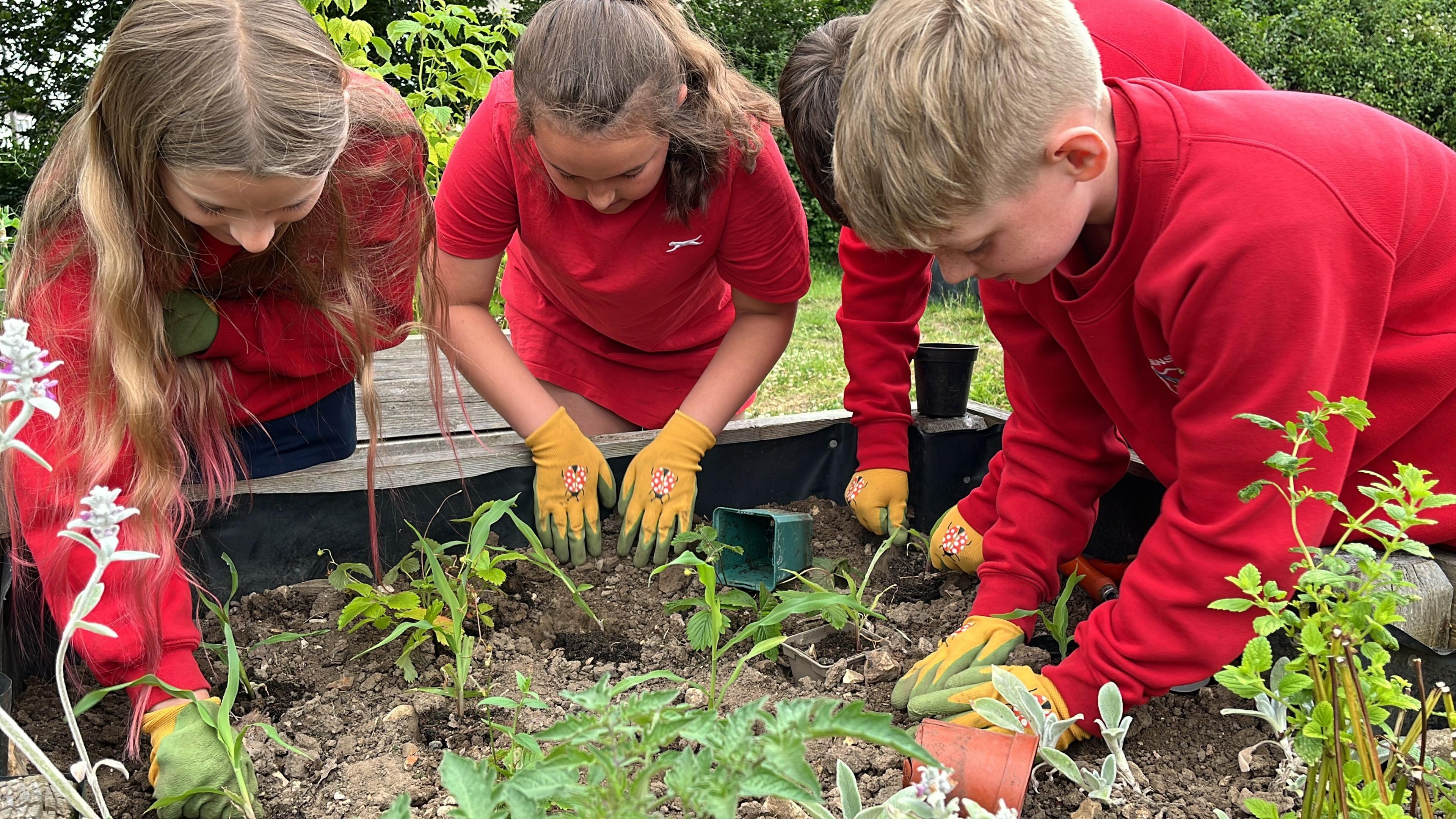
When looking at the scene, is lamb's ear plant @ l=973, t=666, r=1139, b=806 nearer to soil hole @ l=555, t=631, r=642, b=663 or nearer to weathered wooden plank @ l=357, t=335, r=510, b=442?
soil hole @ l=555, t=631, r=642, b=663

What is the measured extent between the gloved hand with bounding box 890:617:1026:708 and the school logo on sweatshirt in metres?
0.43

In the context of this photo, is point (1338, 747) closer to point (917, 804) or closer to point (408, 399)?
point (917, 804)

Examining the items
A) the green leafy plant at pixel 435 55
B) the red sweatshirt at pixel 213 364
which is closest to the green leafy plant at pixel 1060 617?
the red sweatshirt at pixel 213 364

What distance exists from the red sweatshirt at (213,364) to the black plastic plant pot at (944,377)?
1.03 meters

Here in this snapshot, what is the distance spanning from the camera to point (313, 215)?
5.60 feet

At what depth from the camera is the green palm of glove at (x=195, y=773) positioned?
4.11ft

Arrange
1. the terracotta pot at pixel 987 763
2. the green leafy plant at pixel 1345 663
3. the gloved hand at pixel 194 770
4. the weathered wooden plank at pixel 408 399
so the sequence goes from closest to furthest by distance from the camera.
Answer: the green leafy plant at pixel 1345 663 → the terracotta pot at pixel 987 763 → the gloved hand at pixel 194 770 → the weathered wooden plank at pixel 408 399

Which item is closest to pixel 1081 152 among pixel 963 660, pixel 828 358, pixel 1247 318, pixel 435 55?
pixel 1247 318

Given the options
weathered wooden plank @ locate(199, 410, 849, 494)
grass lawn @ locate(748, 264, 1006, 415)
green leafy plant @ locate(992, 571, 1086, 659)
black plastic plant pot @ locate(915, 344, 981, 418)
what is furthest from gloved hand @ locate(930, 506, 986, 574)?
grass lawn @ locate(748, 264, 1006, 415)

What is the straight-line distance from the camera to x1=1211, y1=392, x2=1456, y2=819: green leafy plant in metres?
0.87

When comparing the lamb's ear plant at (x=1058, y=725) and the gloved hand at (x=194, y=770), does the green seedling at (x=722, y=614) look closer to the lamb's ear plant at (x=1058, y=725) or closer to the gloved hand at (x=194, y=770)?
the lamb's ear plant at (x=1058, y=725)

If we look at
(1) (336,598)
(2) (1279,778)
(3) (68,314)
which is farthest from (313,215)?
(2) (1279,778)

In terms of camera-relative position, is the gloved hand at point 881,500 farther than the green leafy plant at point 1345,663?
Yes

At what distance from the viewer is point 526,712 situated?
1521mm
